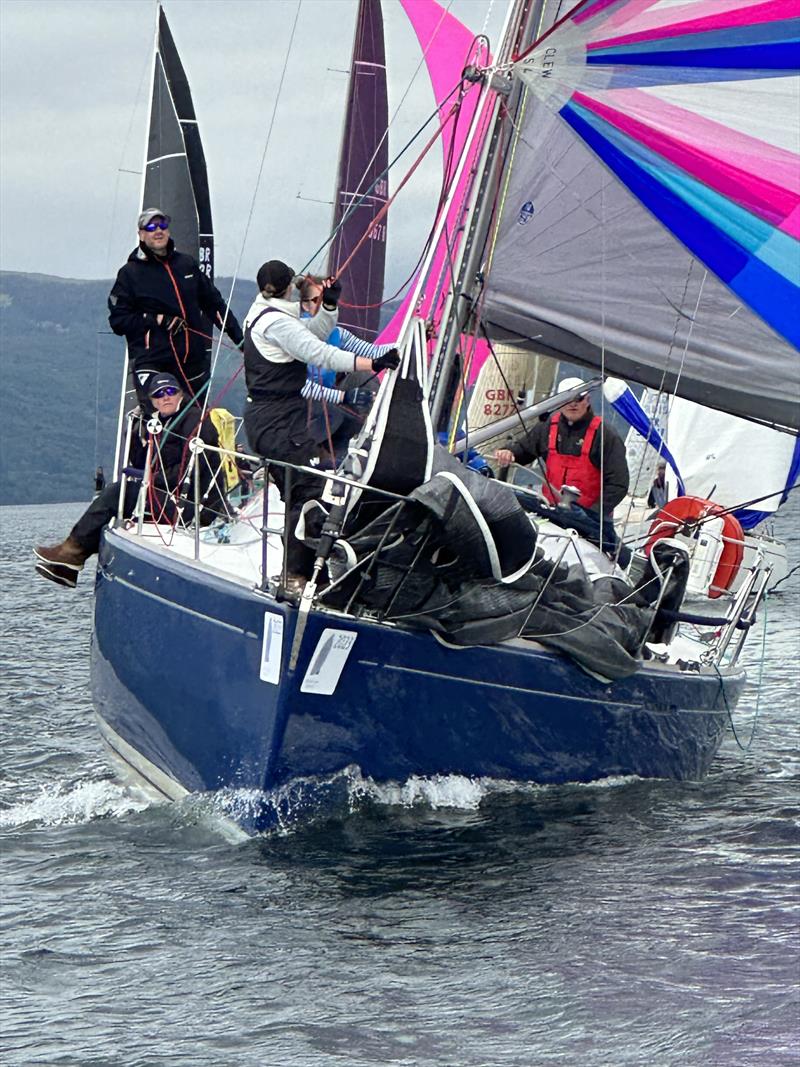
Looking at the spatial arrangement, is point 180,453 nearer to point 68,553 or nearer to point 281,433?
point 68,553

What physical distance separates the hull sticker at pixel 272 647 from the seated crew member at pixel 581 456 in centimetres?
264

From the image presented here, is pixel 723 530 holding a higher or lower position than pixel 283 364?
lower

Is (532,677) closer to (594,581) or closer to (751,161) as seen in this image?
(594,581)

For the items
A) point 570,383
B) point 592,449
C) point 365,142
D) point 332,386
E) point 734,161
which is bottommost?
point 592,449

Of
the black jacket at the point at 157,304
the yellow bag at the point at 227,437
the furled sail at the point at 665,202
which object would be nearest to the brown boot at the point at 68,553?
the yellow bag at the point at 227,437

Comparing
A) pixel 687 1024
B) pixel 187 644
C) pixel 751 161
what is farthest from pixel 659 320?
pixel 687 1024

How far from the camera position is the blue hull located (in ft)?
21.5

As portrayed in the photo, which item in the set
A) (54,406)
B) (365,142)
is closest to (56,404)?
(54,406)

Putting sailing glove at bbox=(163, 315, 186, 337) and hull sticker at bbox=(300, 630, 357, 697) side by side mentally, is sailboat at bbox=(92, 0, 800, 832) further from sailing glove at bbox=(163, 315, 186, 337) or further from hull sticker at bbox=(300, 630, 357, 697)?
sailing glove at bbox=(163, 315, 186, 337)

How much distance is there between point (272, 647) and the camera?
647 centimetres

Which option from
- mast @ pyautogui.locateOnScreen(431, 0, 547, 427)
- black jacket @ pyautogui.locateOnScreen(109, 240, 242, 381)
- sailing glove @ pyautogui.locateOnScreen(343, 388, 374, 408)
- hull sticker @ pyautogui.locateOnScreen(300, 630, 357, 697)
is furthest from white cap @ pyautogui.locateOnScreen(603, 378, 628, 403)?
hull sticker @ pyautogui.locateOnScreen(300, 630, 357, 697)

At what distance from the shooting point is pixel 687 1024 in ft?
16.6

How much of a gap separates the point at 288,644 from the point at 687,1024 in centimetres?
217

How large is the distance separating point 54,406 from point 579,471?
13524 centimetres
